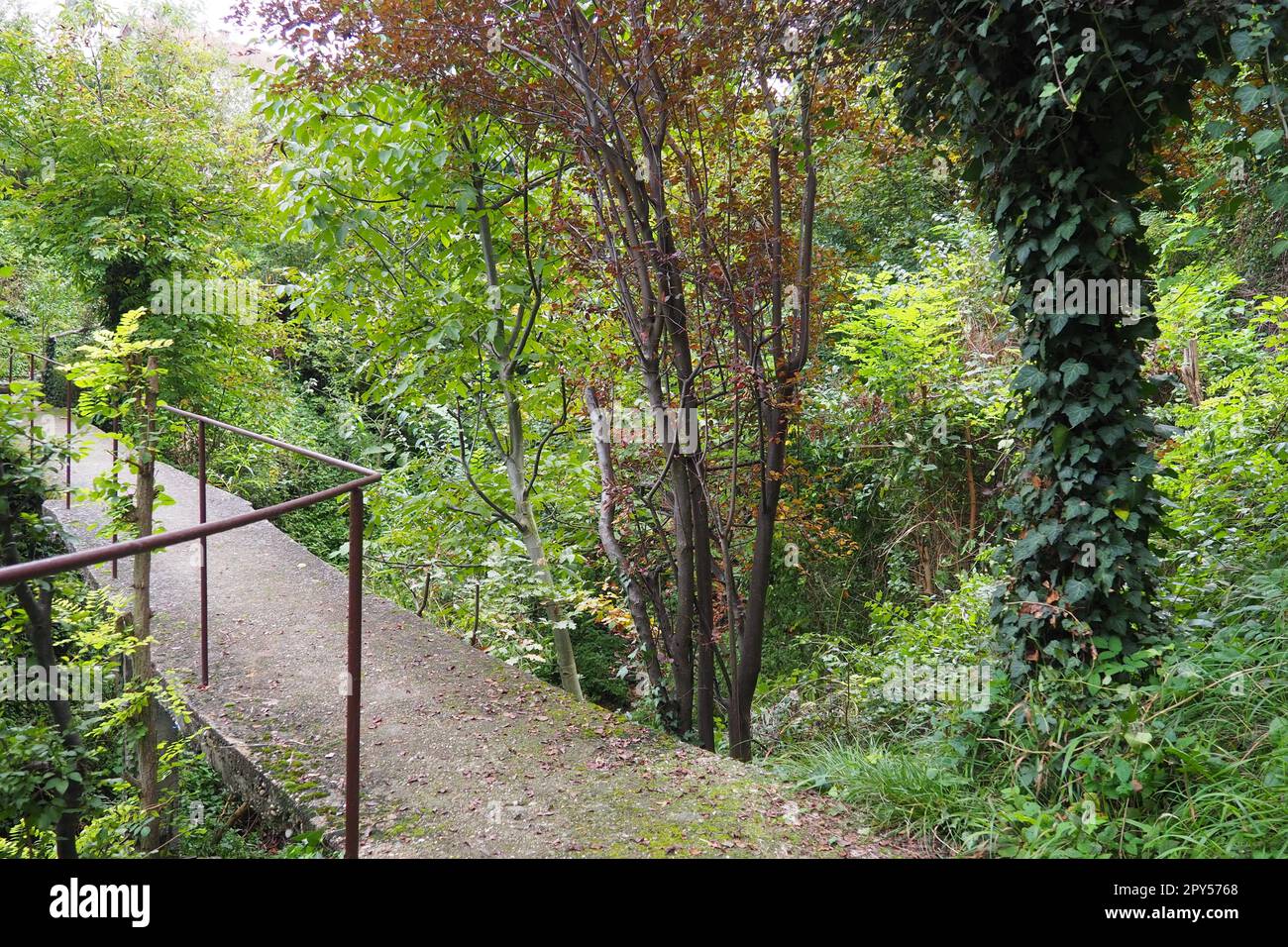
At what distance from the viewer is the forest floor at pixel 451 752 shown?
2.84 metres

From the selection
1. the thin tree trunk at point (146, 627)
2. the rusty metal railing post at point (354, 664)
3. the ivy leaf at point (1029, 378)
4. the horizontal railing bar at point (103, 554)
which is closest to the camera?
the horizontal railing bar at point (103, 554)

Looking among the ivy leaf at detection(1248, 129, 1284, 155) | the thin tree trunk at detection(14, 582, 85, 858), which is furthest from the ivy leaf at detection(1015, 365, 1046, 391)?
the thin tree trunk at detection(14, 582, 85, 858)

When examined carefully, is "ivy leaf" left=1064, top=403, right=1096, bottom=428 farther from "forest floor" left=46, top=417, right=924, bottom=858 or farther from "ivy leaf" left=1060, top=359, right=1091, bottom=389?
"forest floor" left=46, top=417, right=924, bottom=858

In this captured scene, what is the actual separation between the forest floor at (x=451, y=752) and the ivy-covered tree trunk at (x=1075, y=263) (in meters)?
1.23

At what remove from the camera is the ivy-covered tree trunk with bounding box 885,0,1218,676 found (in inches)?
104

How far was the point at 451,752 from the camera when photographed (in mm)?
3463

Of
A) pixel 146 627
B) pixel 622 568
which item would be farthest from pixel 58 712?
pixel 622 568

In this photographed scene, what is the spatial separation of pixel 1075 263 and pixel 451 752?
10.9 ft

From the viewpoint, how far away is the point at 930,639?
4.34m

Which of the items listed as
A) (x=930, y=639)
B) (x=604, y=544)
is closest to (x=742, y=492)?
(x=604, y=544)

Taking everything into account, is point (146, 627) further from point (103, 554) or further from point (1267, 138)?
point (1267, 138)

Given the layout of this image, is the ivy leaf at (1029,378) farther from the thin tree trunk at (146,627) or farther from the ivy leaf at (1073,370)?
the thin tree trunk at (146,627)

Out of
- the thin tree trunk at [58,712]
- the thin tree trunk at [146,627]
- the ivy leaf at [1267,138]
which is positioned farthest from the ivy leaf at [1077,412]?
the thin tree trunk at [58,712]

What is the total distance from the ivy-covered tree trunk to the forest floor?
4.04 feet
